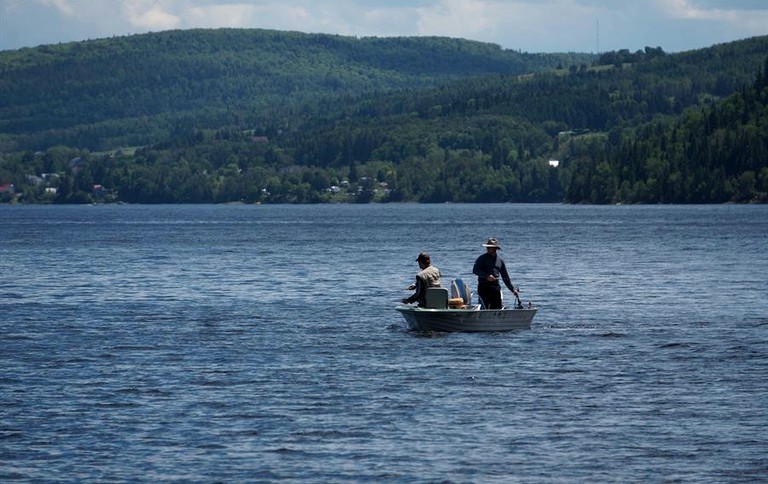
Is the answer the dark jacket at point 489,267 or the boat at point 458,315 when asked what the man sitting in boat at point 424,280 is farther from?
the dark jacket at point 489,267

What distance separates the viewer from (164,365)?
42.1 metres

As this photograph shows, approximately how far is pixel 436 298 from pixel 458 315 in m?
0.92

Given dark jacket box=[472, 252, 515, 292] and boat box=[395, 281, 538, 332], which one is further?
boat box=[395, 281, 538, 332]

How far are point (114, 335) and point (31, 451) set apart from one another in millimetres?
21212

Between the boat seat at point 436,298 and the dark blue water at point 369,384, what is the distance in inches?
39.7

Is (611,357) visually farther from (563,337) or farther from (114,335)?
(114,335)

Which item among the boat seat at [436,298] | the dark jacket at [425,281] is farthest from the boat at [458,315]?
the dark jacket at [425,281]

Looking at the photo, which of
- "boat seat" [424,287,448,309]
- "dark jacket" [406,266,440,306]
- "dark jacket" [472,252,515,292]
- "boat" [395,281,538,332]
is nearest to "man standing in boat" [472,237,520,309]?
"dark jacket" [472,252,515,292]

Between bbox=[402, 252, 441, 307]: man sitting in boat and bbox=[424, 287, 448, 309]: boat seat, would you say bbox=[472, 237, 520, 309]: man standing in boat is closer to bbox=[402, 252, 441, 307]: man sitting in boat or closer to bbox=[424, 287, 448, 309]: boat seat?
bbox=[424, 287, 448, 309]: boat seat

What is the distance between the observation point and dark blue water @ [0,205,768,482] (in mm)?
28562

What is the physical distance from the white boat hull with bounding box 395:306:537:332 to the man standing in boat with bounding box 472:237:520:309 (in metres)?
0.62

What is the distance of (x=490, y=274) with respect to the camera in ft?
157

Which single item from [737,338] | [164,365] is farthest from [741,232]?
[164,365]

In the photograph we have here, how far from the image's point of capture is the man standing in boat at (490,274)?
47562 mm
